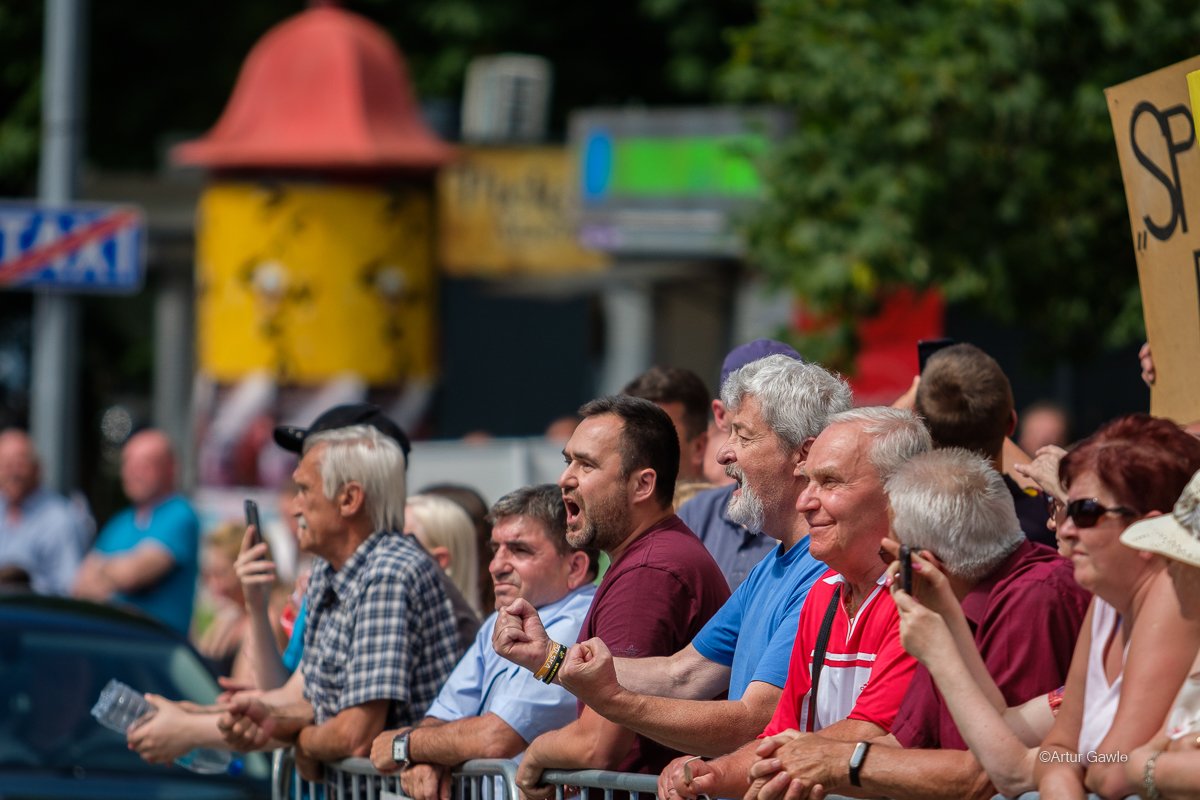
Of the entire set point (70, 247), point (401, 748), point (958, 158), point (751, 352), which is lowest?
point (401, 748)

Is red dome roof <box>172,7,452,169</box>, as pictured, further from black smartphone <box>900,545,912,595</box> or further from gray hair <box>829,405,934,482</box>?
black smartphone <box>900,545,912,595</box>

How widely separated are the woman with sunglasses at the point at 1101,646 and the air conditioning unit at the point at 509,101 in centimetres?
1510

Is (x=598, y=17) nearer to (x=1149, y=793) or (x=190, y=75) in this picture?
(x=190, y=75)

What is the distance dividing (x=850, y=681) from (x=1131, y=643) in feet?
2.89

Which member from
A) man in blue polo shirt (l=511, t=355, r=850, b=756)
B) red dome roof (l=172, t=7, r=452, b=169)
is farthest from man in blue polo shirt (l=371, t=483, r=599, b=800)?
red dome roof (l=172, t=7, r=452, b=169)

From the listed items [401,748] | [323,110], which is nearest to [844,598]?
[401,748]

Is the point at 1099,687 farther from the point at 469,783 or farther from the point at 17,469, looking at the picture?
the point at 17,469

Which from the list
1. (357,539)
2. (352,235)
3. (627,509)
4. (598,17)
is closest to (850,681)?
(627,509)

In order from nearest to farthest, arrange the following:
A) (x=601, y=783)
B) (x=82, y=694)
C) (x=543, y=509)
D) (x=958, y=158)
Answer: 1. (x=601, y=783)
2. (x=543, y=509)
3. (x=82, y=694)
4. (x=958, y=158)

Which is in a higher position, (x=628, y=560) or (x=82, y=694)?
(x=628, y=560)

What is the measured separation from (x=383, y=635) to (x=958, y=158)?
25.3 feet

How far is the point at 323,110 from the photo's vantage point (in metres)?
17.5

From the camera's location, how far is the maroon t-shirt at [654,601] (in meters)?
4.68

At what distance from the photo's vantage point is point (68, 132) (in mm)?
12039
